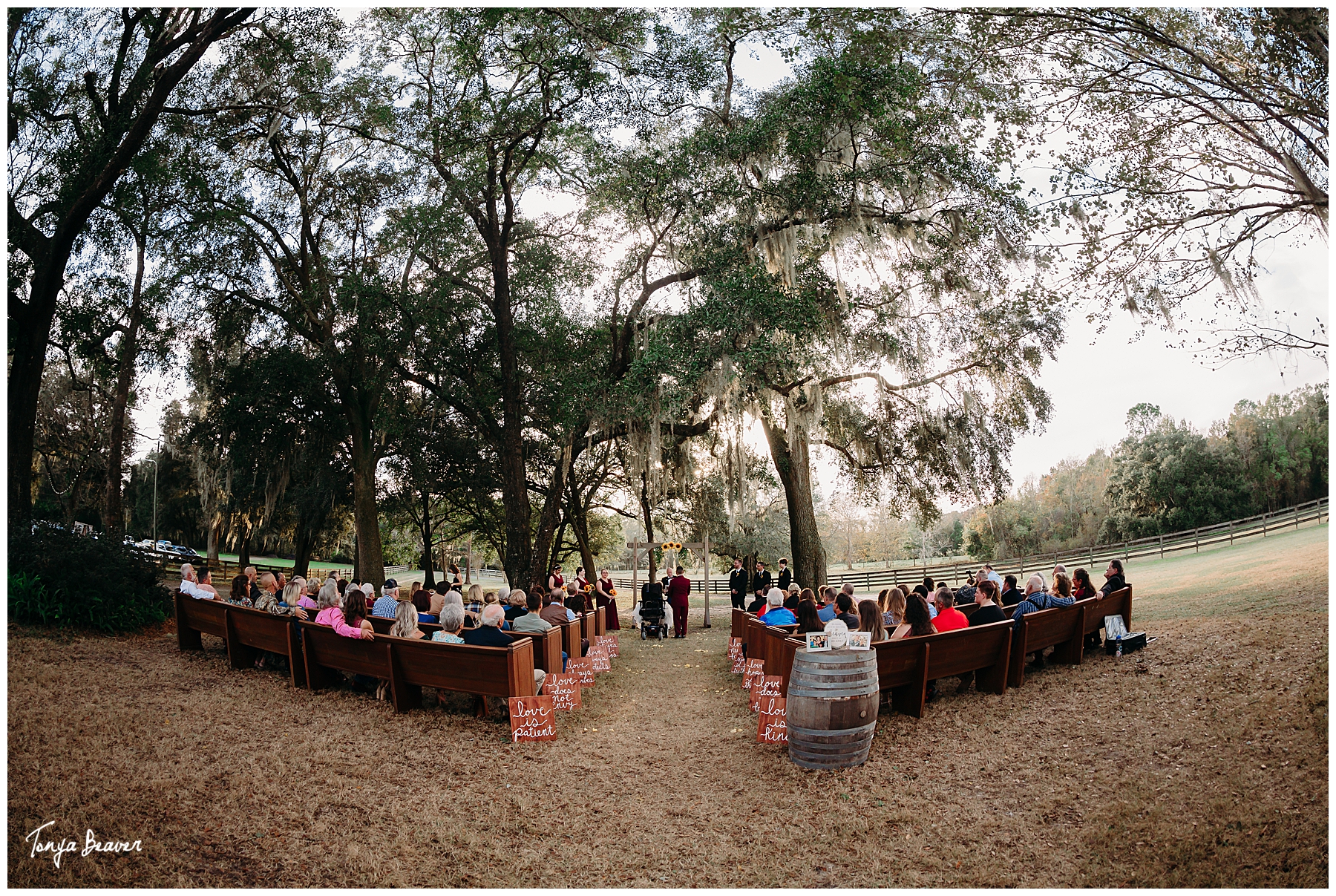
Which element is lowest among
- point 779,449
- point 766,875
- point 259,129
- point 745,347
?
point 766,875

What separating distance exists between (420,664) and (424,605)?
101 inches

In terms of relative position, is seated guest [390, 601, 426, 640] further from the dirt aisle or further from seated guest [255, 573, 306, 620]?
seated guest [255, 573, 306, 620]

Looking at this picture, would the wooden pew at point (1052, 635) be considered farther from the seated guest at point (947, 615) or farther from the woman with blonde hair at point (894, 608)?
the woman with blonde hair at point (894, 608)

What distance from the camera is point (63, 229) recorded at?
952 centimetres

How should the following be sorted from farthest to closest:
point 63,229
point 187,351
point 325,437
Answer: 1. point 325,437
2. point 187,351
3. point 63,229

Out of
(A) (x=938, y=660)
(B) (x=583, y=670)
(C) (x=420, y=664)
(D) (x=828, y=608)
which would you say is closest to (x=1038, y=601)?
(A) (x=938, y=660)

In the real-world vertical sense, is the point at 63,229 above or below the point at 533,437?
above

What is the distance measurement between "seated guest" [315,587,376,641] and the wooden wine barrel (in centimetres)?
400

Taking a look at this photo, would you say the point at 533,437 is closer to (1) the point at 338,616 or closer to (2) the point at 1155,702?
(1) the point at 338,616

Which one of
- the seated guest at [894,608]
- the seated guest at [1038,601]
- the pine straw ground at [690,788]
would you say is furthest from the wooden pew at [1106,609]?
the seated guest at [894,608]

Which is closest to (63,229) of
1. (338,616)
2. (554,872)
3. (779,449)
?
(338,616)

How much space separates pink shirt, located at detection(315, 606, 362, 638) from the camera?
23.9ft

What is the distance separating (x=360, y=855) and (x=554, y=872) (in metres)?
1.12

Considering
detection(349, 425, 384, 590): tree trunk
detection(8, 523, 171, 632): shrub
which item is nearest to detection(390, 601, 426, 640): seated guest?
detection(8, 523, 171, 632): shrub
